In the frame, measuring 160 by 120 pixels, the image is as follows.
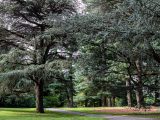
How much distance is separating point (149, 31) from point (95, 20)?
7.91 ft

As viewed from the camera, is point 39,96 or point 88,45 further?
point 39,96

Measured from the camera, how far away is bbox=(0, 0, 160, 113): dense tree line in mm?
9758

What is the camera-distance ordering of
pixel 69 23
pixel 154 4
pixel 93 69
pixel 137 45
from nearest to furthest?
1. pixel 154 4
2. pixel 137 45
3. pixel 69 23
4. pixel 93 69

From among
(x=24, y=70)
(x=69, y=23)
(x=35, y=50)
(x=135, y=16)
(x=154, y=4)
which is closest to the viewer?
(x=154, y=4)

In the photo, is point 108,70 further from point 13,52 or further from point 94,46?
point 13,52

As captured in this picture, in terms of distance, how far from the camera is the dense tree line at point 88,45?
9.76m

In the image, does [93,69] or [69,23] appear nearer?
[69,23]

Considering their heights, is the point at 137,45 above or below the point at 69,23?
below

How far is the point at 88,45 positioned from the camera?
1367cm

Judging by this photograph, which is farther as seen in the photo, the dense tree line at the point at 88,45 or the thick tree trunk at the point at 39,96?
the thick tree trunk at the point at 39,96

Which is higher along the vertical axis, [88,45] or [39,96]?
[88,45]

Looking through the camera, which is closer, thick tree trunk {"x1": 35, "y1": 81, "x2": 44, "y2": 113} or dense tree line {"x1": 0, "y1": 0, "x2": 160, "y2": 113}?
dense tree line {"x1": 0, "y1": 0, "x2": 160, "y2": 113}

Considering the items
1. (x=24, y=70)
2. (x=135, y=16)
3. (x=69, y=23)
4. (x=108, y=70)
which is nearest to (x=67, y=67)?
(x=24, y=70)

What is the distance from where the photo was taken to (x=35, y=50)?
26078 mm
